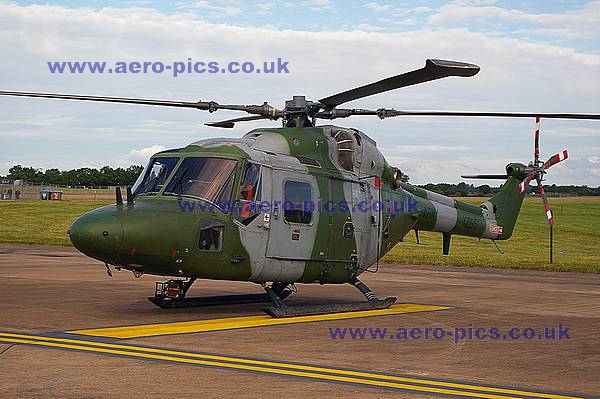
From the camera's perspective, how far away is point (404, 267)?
32.7 m

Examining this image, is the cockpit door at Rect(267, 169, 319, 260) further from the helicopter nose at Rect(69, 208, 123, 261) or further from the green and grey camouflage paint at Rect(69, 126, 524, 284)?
the helicopter nose at Rect(69, 208, 123, 261)

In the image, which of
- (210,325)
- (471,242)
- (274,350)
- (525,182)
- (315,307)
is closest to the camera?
(274,350)

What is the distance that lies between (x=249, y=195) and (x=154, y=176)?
1668 mm

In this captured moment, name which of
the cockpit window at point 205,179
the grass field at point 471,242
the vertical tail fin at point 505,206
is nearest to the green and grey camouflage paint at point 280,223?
the cockpit window at point 205,179

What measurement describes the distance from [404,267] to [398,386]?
23799 millimetres

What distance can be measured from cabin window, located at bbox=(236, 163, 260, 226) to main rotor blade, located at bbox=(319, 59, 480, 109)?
2300 millimetres

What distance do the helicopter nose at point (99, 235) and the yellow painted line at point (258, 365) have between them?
5.43ft

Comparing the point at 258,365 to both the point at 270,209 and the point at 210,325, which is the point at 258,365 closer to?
the point at 210,325

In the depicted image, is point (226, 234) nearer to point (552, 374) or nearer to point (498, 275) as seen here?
point (552, 374)

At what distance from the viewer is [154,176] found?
1448cm

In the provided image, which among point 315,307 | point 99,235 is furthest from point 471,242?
point 99,235

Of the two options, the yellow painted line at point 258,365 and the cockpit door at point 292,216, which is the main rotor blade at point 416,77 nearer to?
the cockpit door at point 292,216

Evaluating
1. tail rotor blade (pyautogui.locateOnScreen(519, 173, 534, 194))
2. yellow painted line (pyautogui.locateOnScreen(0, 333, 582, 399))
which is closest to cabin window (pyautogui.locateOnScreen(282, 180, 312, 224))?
yellow painted line (pyautogui.locateOnScreen(0, 333, 582, 399))

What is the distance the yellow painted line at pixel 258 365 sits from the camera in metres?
9.02
